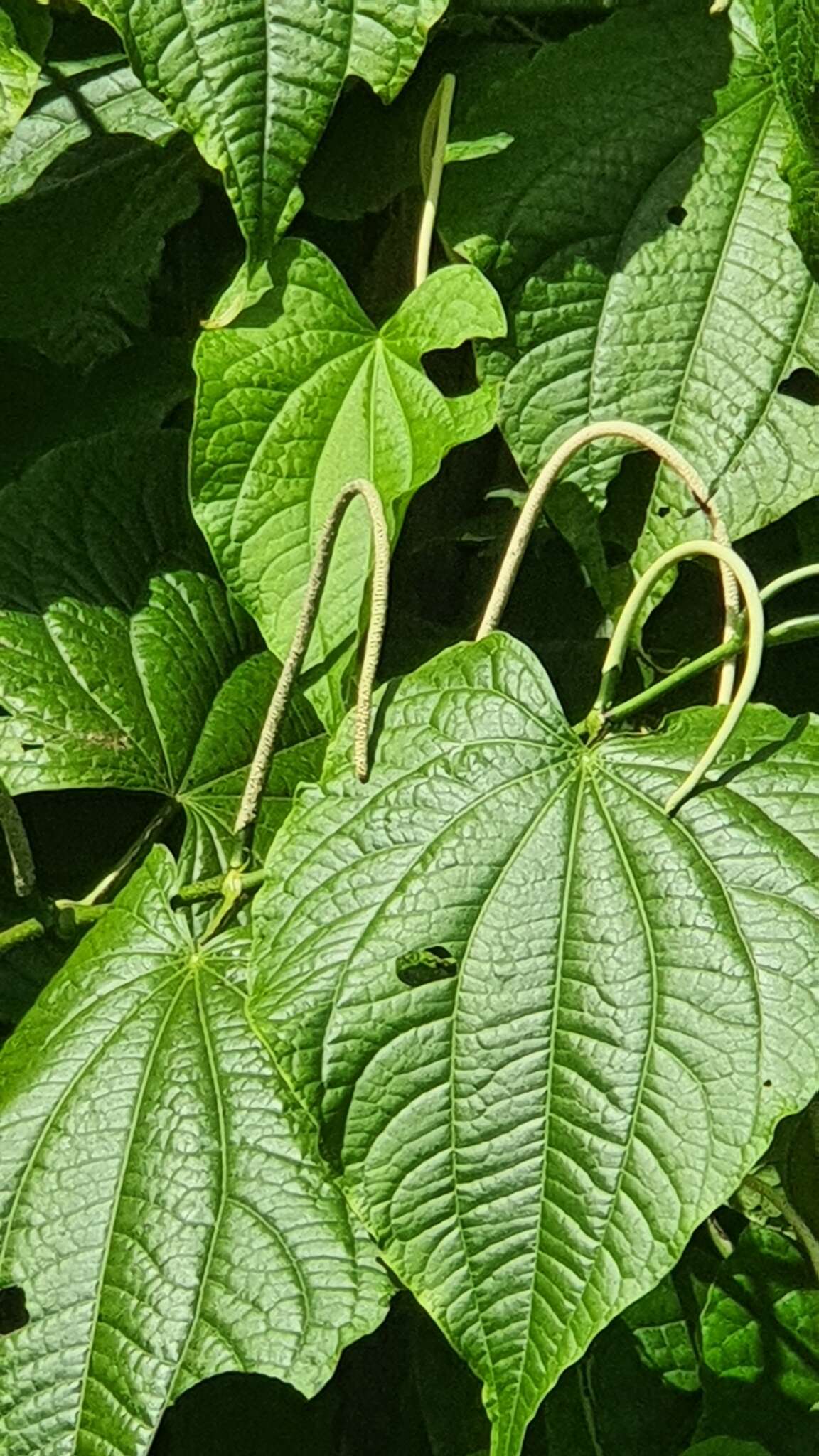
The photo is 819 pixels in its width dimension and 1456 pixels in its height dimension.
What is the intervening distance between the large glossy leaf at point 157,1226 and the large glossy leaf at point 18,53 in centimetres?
50

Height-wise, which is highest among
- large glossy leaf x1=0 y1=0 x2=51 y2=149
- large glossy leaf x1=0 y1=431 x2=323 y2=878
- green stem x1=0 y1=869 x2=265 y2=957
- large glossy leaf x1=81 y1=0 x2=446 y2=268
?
large glossy leaf x1=0 y1=0 x2=51 y2=149

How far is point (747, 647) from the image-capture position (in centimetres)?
94

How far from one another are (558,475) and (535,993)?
285 mm

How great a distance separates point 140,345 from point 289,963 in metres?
0.59

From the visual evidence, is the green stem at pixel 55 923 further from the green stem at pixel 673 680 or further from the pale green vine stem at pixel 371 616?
the green stem at pixel 673 680

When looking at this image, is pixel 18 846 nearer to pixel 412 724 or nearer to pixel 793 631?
pixel 412 724

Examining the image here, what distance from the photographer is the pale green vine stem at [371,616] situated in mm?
868

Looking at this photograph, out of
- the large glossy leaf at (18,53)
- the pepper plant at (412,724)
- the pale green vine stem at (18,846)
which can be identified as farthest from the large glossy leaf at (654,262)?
the pale green vine stem at (18,846)

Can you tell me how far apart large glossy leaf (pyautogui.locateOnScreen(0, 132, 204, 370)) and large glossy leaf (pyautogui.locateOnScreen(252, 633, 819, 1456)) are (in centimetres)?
48

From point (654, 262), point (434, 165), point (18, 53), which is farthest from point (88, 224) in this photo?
point (654, 262)

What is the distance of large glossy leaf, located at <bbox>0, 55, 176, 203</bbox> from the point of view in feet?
3.79

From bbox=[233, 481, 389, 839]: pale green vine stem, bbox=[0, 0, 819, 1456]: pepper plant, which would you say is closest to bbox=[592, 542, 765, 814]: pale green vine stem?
bbox=[0, 0, 819, 1456]: pepper plant

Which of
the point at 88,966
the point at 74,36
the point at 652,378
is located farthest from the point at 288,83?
the point at 88,966

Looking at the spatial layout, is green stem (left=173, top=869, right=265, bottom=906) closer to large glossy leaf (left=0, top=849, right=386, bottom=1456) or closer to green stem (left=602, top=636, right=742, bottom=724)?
large glossy leaf (left=0, top=849, right=386, bottom=1456)
